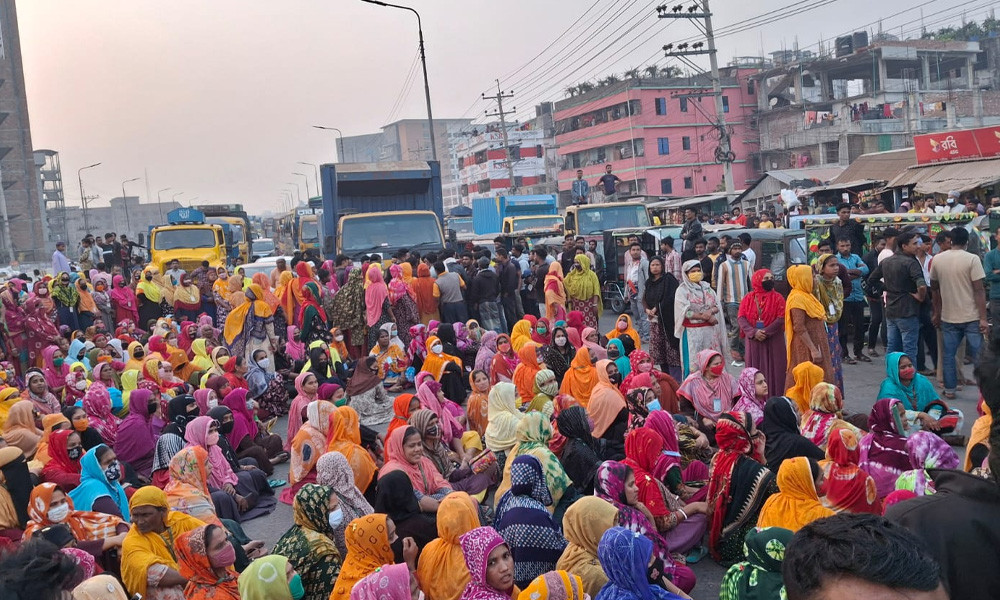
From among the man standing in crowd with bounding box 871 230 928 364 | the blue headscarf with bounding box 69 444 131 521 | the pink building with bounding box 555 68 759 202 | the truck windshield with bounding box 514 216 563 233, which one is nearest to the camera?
the blue headscarf with bounding box 69 444 131 521

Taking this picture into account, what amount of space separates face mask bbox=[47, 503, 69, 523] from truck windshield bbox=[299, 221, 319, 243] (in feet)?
86.0

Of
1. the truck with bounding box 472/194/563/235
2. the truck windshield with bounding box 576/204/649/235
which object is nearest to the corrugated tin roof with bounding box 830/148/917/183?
the truck with bounding box 472/194/563/235

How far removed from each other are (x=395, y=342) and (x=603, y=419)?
505 centimetres

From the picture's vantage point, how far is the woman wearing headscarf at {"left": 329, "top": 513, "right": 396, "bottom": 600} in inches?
162

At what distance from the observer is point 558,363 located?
29.0ft

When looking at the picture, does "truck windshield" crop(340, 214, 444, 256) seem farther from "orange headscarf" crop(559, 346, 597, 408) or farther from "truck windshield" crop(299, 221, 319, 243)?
"truck windshield" crop(299, 221, 319, 243)

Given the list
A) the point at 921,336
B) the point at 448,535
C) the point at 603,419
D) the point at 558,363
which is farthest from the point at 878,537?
the point at 921,336

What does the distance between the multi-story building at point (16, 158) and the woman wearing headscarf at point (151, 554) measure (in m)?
58.2

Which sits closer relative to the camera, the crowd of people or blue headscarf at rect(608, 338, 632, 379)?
the crowd of people

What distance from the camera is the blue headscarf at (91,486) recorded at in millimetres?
5477

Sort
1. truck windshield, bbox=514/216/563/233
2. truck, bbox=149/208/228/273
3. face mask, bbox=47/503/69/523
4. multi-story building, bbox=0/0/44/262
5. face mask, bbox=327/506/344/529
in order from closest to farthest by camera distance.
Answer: face mask, bbox=327/506/344/529, face mask, bbox=47/503/69/523, truck, bbox=149/208/228/273, truck windshield, bbox=514/216/563/233, multi-story building, bbox=0/0/44/262

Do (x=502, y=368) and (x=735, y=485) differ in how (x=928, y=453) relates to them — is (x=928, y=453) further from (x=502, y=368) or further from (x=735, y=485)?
(x=502, y=368)

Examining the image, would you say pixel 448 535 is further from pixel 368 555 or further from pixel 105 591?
pixel 105 591

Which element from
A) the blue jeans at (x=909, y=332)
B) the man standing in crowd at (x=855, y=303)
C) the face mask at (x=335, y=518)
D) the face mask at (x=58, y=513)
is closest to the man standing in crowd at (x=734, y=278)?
the man standing in crowd at (x=855, y=303)
